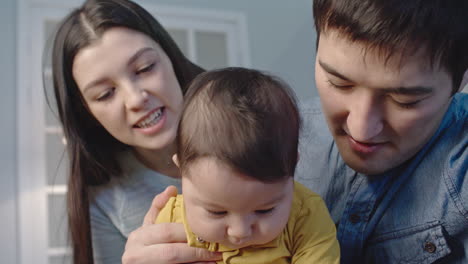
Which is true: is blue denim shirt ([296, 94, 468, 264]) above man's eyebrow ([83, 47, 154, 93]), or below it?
below

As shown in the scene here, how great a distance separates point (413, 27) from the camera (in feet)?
2.29

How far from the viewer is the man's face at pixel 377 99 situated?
0.71 metres

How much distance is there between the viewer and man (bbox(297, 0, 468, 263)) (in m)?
0.71

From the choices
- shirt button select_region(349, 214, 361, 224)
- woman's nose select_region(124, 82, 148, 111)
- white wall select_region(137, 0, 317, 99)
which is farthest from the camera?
white wall select_region(137, 0, 317, 99)

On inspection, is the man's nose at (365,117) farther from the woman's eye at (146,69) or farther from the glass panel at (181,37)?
the glass panel at (181,37)

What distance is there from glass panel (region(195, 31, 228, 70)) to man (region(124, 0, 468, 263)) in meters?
2.25

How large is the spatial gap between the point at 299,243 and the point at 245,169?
0.73 feet

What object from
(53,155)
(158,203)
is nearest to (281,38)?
(53,155)

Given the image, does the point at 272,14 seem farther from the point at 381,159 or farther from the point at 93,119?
the point at 381,159

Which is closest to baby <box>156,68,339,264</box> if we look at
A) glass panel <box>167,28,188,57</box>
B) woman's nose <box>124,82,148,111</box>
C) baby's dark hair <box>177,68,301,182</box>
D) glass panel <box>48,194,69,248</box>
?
baby's dark hair <box>177,68,301,182</box>

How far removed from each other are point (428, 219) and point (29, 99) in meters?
2.51

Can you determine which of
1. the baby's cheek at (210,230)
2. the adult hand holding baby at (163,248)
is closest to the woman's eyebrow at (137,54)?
the adult hand holding baby at (163,248)

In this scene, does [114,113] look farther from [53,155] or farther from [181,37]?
[181,37]

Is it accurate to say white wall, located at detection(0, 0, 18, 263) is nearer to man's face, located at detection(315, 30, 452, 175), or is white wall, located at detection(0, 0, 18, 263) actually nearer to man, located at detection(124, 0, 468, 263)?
man, located at detection(124, 0, 468, 263)
